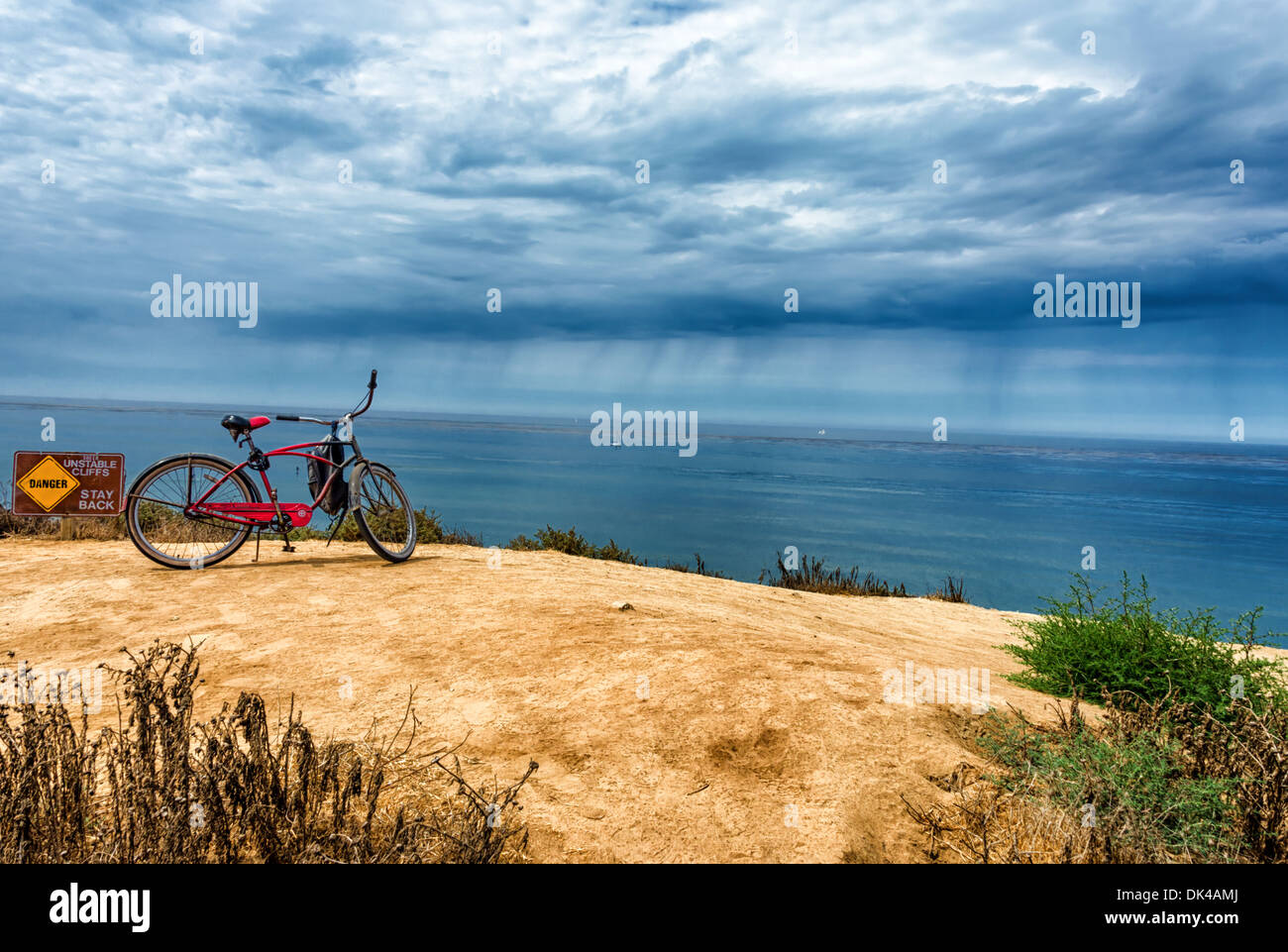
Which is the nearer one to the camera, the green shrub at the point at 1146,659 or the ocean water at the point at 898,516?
the green shrub at the point at 1146,659

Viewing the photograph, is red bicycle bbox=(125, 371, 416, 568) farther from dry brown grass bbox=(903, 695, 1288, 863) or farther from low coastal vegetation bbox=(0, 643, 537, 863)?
dry brown grass bbox=(903, 695, 1288, 863)

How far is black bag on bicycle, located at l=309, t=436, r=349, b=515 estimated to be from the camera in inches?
362

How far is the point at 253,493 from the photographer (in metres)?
8.96

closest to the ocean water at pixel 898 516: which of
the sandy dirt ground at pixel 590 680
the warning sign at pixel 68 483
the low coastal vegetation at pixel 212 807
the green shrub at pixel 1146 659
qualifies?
the warning sign at pixel 68 483

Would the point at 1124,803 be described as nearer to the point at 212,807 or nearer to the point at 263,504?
the point at 212,807

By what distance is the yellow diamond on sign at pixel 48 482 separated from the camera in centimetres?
1078

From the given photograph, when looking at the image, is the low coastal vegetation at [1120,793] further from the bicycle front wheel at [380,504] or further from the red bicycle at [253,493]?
the red bicycle at [253,493]

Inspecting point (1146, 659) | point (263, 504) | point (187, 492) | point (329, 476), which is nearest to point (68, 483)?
point (187, 492)

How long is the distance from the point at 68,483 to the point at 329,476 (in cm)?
462

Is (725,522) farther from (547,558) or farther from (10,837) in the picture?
(10,837)

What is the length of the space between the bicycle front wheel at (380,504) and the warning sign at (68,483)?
13.2ft
